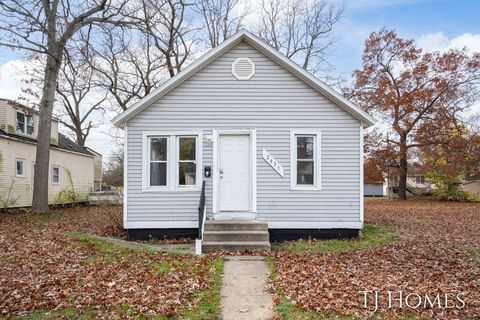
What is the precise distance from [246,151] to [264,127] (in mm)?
837

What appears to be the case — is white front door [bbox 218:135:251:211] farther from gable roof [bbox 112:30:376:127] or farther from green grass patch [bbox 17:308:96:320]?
green grass patch [bbox 17:308:96:320]

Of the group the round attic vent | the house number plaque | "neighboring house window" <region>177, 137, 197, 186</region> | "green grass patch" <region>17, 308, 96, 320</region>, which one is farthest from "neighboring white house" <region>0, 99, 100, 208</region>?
"green grass patch" <region>17, 308, 96, 320</region>

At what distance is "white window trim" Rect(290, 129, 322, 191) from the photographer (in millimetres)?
11438

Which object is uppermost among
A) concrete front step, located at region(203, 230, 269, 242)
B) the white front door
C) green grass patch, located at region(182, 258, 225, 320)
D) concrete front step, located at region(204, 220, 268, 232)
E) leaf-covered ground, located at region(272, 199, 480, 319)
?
the white front door

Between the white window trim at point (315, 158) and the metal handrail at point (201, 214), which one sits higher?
the white window trim at point (315, 158)

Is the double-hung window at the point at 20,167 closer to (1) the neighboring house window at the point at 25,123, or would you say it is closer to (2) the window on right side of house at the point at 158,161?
(1) the neighboring house window at the point at 25,123

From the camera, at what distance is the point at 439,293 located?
609 centimetres

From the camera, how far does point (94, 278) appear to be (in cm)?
715

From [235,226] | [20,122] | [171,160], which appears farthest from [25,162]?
[235,226]

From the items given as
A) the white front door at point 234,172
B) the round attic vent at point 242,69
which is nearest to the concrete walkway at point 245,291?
the white front door at point 234,172

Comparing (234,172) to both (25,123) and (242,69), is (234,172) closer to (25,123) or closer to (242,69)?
(242,69)

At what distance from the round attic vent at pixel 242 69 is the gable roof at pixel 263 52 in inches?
18.1

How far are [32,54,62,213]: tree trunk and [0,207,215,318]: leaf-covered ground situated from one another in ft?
28.5

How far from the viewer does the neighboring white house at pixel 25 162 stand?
20234 mm
